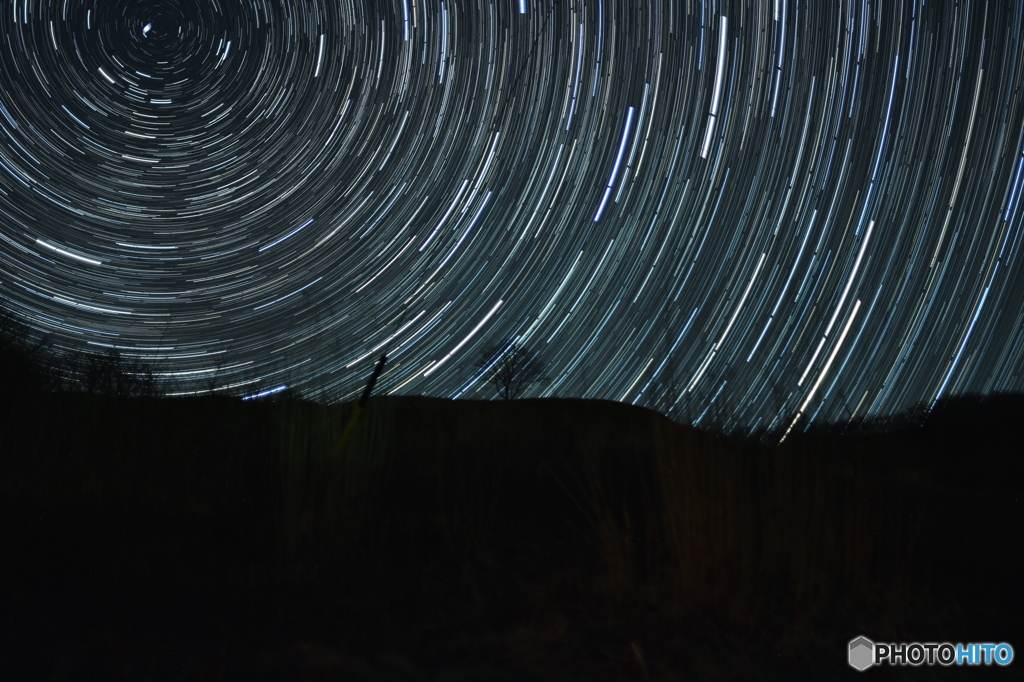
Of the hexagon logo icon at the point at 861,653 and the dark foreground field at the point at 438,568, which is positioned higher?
the dark foreground field at the point at 438,568

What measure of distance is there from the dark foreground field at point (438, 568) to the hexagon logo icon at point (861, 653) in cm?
6

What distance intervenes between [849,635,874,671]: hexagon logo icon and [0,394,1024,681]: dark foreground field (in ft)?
0.20

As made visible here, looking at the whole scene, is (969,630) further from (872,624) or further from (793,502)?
(793,502)

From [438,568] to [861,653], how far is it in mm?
2512

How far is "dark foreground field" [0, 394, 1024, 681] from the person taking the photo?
3402 millimetres

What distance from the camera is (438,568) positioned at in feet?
15.0

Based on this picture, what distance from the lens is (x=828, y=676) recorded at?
345 centimetres

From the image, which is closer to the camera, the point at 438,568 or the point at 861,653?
the point at 861,653

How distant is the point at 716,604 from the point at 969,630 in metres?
1.51

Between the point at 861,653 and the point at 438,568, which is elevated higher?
the point at 438,568

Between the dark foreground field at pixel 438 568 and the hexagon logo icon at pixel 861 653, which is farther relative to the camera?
the hexagon logo icon at pixel 861 653

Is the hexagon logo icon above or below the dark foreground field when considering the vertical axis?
below

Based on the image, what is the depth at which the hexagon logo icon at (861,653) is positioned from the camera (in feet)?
11.7

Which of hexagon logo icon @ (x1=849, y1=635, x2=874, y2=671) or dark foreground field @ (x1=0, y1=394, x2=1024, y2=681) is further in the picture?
hexagon logo icon @ (x1=849, y1=635, x2=874, y2=671)
